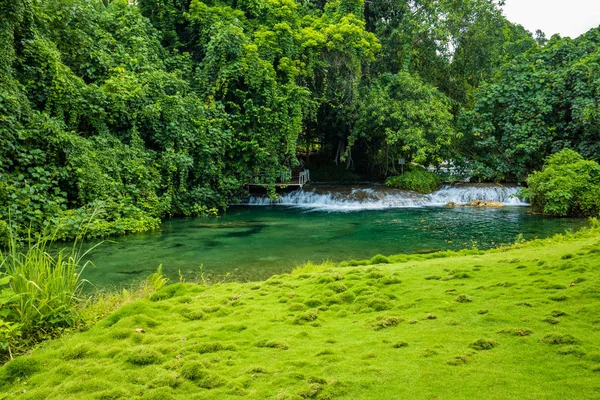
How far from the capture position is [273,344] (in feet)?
12.7

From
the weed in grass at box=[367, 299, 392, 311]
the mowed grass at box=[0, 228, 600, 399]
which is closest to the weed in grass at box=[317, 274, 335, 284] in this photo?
the mowed grass at box=[0, 228, 600, 399]

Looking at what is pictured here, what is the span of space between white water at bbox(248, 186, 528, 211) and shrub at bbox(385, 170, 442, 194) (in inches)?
23.5

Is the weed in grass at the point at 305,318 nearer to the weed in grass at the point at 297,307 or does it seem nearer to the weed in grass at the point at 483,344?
the weed in grass at the point at 297,307

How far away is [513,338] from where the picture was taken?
3426 millimetres

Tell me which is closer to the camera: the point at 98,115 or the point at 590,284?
the point at 590,284

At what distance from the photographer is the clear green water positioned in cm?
993

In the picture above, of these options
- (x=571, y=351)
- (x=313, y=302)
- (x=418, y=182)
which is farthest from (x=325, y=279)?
(x=418, y=182)

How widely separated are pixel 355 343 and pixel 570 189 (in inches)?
598

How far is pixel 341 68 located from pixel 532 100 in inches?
402

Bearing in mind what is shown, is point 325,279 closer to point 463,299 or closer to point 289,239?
point 463,299

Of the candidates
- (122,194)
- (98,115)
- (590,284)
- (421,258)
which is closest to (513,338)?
(590,284)

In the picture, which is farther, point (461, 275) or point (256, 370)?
point (461, 275)

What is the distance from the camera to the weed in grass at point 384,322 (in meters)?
4.09

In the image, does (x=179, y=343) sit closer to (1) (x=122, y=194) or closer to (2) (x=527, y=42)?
(1) (x=122, y=194)
